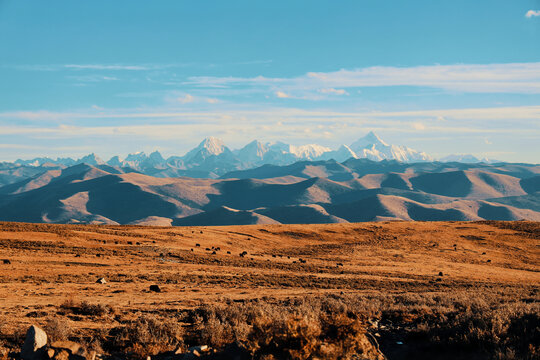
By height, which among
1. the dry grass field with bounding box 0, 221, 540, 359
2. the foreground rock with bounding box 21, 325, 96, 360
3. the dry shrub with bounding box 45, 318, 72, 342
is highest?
the foreground rock with bounding box 21, 325, 96, 360

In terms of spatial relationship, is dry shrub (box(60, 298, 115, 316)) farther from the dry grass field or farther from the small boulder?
the small boulder

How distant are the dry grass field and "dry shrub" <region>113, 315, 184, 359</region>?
0.05 m

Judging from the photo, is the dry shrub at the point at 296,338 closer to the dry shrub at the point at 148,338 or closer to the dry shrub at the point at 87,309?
the dry shrub at the point at 148,338

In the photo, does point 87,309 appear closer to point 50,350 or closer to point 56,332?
point 56,332

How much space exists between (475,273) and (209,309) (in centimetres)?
3681

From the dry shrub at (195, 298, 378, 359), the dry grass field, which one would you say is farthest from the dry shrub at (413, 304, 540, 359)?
the dry shrub at (195, 298, 378, 359)

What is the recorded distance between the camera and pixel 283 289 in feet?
92.2

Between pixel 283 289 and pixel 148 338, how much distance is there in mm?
17081

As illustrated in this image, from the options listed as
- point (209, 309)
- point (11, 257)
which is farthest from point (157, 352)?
point (11, 257)

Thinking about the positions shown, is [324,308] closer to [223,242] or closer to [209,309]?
[209,309]

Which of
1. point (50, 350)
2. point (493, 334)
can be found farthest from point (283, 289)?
point (50, 350)

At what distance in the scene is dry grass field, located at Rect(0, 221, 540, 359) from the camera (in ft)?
37.6

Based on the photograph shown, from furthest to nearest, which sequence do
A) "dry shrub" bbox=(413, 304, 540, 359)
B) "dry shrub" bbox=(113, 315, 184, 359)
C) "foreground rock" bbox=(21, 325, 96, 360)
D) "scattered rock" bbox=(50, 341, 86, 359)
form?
"dry shrub" bbox=(113, 315, 184, 359)
"dry shrub" bbox=(413, 304, 540, 359)
"scattered rock" bbox=(50, 341, 86, 359)
"foreground rock" bbox=(21, 325, 96, 360)

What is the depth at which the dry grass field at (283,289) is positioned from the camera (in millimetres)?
11453
